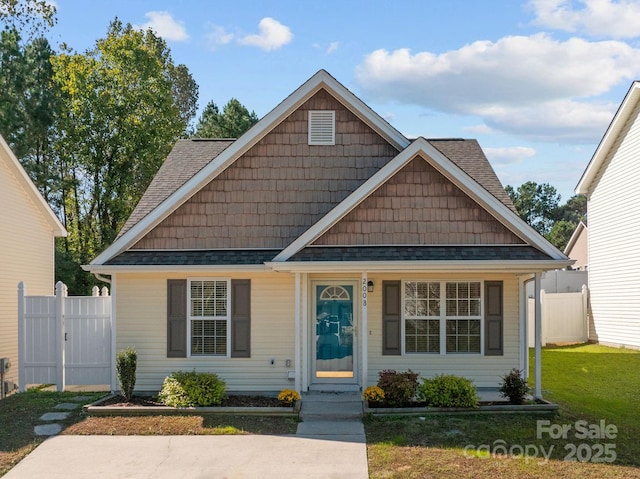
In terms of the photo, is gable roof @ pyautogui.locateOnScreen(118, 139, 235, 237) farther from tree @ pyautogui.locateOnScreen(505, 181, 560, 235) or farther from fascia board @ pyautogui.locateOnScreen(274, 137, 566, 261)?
tree @ pyautogui.locateOnScreen(505, 181, 560, 235)

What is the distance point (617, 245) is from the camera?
878 inches

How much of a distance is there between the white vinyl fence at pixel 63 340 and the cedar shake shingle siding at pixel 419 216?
5256 mm

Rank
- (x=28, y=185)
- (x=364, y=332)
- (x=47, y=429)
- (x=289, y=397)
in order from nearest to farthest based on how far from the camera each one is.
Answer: (x=47, y=429)
(x=289, y=397)
(x=364, y=332)
(x=28, y=185)

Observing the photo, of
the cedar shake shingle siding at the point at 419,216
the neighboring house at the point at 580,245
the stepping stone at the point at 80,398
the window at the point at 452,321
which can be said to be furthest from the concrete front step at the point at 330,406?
the neighboring house at the point at 580,245

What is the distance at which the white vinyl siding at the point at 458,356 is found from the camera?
514 inches

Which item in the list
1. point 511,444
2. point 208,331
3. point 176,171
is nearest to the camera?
point 511,444

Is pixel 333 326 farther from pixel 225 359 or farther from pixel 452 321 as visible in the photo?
pixel 452 321

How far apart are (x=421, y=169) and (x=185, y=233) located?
493 centimetres

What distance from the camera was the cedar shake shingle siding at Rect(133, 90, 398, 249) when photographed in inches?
536

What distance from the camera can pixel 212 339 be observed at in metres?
13.2

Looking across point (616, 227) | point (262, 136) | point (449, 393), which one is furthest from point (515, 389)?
point (616, 227)

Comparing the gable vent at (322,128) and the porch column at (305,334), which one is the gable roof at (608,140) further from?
the porch column at (305,334)

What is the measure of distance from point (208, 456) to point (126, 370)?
3441 mm

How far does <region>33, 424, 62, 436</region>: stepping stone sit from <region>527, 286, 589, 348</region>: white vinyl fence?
57.5 feet
